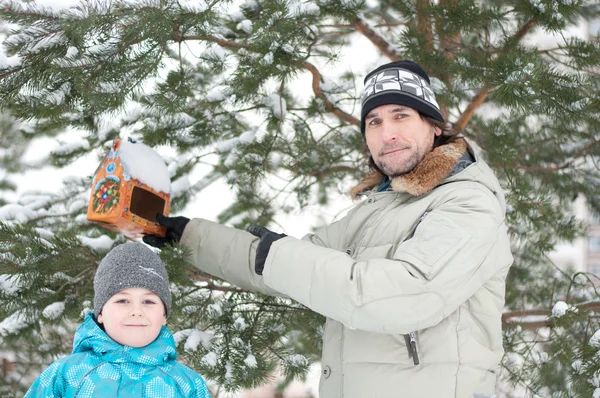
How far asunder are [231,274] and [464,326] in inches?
41.1

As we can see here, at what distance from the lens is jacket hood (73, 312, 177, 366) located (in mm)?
2008

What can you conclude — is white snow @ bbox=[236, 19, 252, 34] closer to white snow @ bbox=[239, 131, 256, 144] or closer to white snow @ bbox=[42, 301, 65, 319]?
white snow @ bbox=[239, 131, 256, 144]

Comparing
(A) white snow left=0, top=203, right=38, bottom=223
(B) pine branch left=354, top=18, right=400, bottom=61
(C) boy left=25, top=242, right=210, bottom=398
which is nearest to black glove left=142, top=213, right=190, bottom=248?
(C) boy left=25, top=242, right=210, bottom=398

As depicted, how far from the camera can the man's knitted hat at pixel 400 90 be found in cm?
232

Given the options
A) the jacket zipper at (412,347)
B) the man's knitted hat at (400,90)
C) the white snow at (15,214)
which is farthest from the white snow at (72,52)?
the jacket zipper at (412,347)

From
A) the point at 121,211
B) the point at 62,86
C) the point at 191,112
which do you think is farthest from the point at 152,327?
the point at 191,112

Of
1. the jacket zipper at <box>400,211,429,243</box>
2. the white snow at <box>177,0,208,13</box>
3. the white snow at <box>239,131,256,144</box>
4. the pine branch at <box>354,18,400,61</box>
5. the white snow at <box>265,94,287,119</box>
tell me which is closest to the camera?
the jacket zipper at <box>400,211,429,243</box>

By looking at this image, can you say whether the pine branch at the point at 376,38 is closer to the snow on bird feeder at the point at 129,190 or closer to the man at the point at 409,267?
the man at the point at 409,267

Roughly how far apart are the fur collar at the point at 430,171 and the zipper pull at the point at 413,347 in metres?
0.46

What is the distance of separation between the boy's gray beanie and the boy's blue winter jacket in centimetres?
10

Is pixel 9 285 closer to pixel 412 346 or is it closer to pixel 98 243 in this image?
pixel 98 243

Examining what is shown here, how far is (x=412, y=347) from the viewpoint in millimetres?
1995

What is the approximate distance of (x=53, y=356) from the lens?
13.2 feet

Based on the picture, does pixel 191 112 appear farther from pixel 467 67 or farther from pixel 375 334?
pixel 375 334
